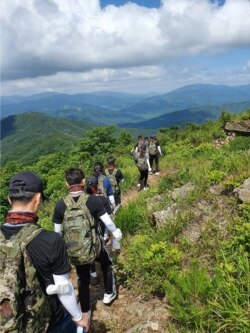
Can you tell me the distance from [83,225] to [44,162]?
27.7 meters

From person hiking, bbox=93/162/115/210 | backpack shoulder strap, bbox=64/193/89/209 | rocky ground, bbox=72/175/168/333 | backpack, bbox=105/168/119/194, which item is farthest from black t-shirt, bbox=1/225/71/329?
backpack, bbox=105/168/119/194

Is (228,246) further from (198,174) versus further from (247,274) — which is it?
(198,174)

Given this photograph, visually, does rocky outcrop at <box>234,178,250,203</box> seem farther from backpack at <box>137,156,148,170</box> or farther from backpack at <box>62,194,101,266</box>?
backpack at <box>137,156,148,170</box>

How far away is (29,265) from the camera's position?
2850 mm

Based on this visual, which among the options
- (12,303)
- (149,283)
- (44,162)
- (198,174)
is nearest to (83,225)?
(149,283)

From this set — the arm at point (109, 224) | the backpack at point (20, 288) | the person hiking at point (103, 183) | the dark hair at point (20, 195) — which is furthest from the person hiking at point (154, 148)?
the backpack at point (20, 288)

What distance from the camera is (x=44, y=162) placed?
31562 mm

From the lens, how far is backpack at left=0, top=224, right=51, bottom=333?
269 cm

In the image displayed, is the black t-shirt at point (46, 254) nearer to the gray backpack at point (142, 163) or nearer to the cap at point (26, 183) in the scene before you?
the cap at point (26, 183)

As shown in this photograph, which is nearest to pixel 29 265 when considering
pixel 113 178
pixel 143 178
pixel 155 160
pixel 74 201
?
pixel 74 201

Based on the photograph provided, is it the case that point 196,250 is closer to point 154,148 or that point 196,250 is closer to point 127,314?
point 127,314

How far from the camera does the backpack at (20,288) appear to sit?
2689 mm

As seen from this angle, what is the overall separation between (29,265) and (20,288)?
7.4 inches

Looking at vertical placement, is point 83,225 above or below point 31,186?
below
